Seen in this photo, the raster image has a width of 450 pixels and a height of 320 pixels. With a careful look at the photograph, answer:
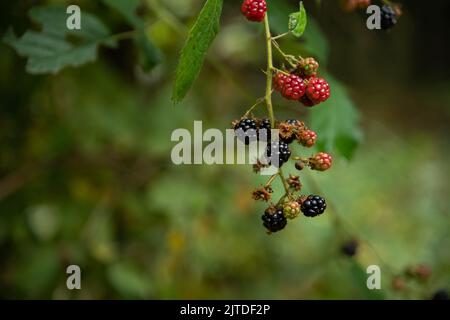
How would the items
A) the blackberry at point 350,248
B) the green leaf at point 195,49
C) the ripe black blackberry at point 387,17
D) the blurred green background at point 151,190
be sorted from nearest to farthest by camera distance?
1. the green leaf at point 195,49
2. the ripe black blackberry at point 387,17
3. the blackberry at point 350,248
4. the blurred green background at point 151,190

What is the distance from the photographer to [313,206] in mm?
1145

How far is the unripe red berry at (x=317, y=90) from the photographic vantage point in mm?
1124

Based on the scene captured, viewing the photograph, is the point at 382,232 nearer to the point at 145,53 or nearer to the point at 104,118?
the point at 104,118

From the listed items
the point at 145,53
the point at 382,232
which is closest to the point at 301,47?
the point at 145,53

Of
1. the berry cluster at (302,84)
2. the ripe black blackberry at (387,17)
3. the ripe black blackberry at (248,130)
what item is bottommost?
the ripe black blackberry at (248,130)

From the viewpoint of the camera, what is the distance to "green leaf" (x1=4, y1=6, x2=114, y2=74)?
65.1 inches

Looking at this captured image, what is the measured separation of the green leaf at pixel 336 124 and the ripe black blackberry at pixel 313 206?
1.81ft

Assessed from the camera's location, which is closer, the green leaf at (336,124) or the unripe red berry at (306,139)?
the unripe red berry at (306,139)

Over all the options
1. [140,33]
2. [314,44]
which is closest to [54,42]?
[140,33]

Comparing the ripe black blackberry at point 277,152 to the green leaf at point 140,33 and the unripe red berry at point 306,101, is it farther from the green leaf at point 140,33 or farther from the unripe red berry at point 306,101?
the green leaf at point 140,33

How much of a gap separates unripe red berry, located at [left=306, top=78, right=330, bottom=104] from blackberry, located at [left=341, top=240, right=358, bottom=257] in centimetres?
93

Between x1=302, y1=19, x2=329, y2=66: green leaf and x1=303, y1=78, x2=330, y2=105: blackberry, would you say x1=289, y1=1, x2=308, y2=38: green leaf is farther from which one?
x1=302, y1=19, x2=329, y2=66: green leaf

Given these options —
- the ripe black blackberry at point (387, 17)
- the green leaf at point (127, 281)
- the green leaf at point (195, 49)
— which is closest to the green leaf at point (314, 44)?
the ripe black blackberry at point (387, 17)

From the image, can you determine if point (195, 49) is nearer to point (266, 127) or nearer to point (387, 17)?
point (266, 127)
